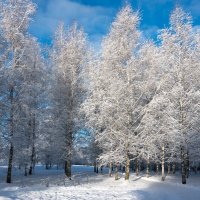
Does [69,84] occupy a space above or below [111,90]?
above

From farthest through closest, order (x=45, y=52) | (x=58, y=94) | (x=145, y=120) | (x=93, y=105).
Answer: (x=45, y=52) < (x=58, y=94) < (x=93, y=105) < (x=145, y=120)

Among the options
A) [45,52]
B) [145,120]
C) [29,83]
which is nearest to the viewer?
[145,120]

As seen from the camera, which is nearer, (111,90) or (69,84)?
(111,90)

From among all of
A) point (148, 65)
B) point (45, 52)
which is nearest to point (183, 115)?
point (148, 65)

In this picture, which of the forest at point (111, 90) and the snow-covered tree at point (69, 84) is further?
the snow-covered tree at point (69, 84)

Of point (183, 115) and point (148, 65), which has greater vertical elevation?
point (148, 65)

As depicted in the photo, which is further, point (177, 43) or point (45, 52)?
point (45, 52)

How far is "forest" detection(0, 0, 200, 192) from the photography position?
21.1 metres

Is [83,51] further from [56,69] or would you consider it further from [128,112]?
[128,112]

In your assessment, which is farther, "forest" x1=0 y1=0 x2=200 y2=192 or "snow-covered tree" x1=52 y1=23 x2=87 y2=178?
"snow-covered tree" x1=52 y1=23 x2=87 y2=178

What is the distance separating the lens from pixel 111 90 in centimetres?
2078

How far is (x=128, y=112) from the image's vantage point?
2134 centimetres

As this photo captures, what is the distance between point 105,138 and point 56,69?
833cm

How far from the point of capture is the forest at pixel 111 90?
21.1m
